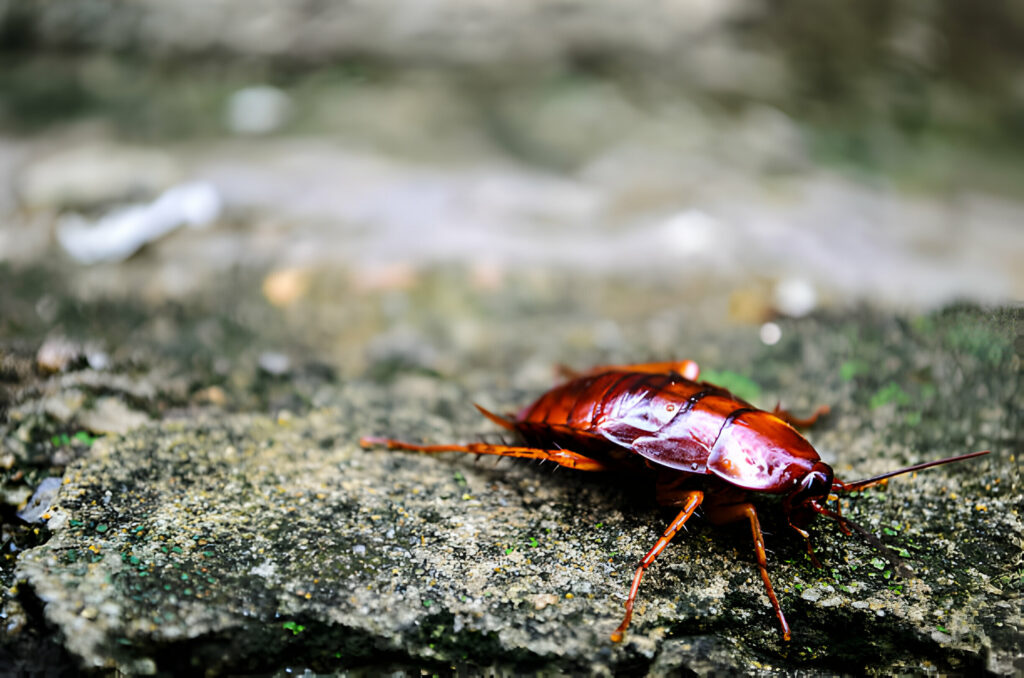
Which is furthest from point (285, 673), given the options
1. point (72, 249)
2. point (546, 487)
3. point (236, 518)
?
point (72, 249)

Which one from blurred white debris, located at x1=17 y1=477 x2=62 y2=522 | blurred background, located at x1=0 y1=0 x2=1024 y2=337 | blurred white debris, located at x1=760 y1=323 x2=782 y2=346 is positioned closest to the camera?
blurred white debris, located at x1=17 y1=477 x2=62 y2=522

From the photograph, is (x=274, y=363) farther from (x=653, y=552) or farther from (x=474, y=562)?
(x=653, y=552)

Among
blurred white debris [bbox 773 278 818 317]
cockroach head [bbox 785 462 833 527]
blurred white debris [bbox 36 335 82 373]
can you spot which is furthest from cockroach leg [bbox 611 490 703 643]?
blurred white debris [bbox 36 335 82 373]

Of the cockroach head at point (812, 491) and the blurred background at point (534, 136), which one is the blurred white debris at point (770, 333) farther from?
the cockroach head at point (812, 491)

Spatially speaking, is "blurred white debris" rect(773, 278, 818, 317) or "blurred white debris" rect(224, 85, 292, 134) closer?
"blurred white debris" rect(773, 278, 818, 317)

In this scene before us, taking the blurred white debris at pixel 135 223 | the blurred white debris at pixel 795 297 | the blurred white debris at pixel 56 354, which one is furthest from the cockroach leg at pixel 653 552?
the blurred white debris at pixel 135 223

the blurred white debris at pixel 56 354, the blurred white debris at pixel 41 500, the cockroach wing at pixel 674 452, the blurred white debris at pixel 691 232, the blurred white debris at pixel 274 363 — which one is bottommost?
the blurred white debris at pixel 274 363

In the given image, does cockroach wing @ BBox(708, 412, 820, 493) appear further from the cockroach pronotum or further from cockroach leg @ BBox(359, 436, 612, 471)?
cockroach leg @ BBox(359, 436, 612, 471)
